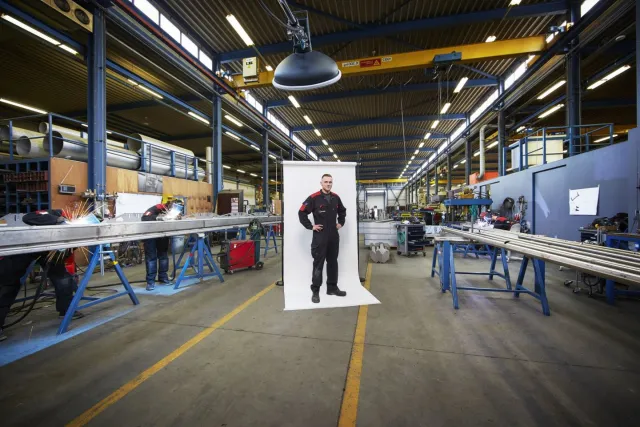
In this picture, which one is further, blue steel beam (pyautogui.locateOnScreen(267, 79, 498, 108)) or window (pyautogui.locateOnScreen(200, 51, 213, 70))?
blue steel beam (pyautogui.locateOnScreen(267, 79, 498, 108))

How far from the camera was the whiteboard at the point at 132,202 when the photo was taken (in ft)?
23.7

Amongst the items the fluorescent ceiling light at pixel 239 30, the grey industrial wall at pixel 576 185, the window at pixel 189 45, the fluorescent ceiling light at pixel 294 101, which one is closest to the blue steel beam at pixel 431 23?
the fluorescent ceiling light at pixel 239 30

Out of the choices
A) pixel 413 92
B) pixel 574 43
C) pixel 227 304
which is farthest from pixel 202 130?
pixel 574 43

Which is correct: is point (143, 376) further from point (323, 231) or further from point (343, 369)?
point (323, 231)

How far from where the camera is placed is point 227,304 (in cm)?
390

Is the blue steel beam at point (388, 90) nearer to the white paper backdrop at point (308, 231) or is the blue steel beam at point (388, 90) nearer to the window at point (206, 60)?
the window at point (206, 60)

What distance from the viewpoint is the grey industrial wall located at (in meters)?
4.95

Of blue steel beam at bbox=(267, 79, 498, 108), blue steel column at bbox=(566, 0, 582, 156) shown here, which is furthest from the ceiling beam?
blue steel beam at bbox=(267, 79, 498, 108)

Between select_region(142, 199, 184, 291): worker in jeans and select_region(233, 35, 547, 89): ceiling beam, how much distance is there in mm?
6447

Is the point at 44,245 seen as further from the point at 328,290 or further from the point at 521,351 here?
the point at 521,351

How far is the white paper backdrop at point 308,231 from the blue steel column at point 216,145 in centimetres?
700

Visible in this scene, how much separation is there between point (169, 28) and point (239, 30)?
2.00 m

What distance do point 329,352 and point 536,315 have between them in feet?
9.37

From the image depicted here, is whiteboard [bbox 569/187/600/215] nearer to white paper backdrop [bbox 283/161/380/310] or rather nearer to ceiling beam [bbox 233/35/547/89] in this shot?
ceiling beam [bbox 233/35/547/89]
